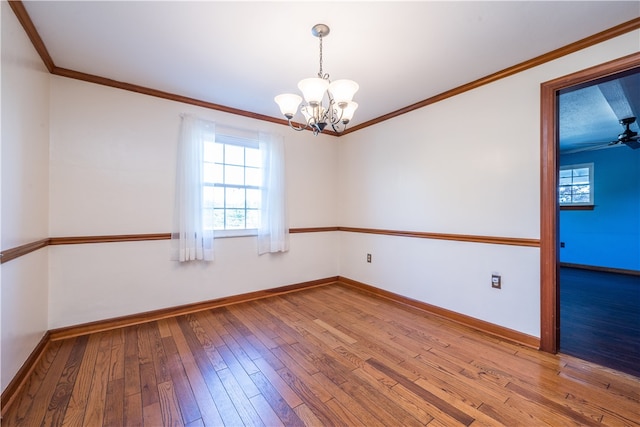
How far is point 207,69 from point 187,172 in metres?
1.04

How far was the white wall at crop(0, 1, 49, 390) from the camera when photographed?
148 centimetres

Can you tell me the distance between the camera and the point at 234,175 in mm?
3207

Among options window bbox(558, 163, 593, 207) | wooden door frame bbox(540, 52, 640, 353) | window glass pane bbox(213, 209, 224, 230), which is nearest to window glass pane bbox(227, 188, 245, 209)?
window glass pane bbox(213, 209, 224, 230)

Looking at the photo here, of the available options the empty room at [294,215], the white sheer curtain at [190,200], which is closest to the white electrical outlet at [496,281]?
the empty room at [294,215]

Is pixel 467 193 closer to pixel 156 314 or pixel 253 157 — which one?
pixel 253 157

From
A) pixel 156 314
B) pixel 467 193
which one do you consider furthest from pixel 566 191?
pixel 156 314

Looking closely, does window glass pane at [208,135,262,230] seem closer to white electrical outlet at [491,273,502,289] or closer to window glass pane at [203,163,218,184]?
window glass pane at [203,163,218,184]

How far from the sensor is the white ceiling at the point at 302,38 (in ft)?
5.26

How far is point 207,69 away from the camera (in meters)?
2.29

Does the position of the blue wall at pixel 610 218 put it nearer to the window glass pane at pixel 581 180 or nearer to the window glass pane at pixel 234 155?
the window glass pane at pixel 581 180

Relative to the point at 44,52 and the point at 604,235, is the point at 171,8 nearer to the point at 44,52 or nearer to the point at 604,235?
the point at 44,52

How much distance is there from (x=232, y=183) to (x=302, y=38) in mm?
1826

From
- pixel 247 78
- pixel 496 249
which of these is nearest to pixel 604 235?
pixel 496 249

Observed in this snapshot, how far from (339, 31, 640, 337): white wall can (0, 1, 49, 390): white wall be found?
318 cm
